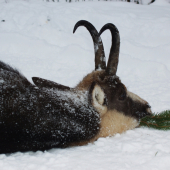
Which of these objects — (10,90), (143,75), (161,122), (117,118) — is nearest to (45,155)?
(10,90)

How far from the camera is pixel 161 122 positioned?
3.96 meters

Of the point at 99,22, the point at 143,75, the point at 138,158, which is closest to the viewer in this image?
the point at 138,158

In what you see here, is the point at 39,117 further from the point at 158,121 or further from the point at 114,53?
the point at 158,121

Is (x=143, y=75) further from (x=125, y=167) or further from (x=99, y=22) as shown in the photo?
(x=125, y=167)

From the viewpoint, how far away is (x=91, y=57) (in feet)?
23.1

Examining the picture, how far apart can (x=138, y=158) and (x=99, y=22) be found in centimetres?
627

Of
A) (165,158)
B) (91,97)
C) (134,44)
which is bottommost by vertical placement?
(165,158)

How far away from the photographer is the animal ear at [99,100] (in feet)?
11.3

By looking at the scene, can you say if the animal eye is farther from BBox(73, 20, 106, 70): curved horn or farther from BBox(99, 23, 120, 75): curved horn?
BBox(73, 20, 106, 70): curved horn

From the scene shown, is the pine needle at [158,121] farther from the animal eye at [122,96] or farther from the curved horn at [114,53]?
the curved horn at [114,53]

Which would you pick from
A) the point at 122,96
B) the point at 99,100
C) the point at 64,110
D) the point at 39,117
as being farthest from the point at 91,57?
the point at 39,117

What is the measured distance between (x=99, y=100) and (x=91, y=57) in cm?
367

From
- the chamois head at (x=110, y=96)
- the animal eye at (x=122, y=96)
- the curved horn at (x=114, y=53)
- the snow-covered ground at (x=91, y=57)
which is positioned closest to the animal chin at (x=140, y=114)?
the chamois head at (x=110, y=96)

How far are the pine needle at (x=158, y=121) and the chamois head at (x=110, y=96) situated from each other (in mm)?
97
